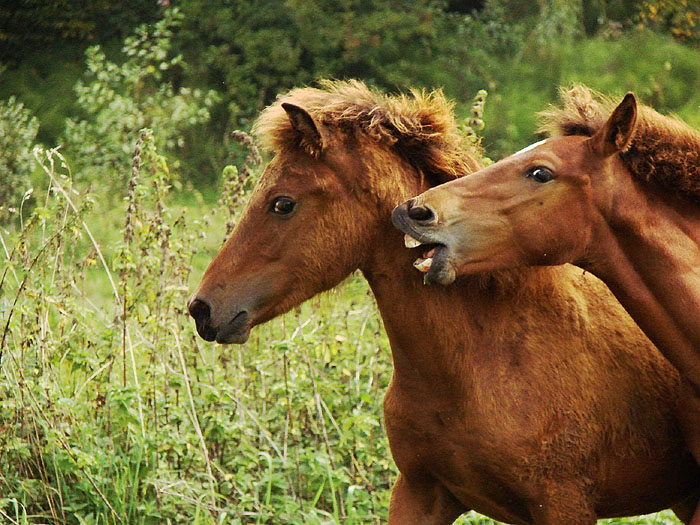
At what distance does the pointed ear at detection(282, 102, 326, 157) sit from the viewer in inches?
133

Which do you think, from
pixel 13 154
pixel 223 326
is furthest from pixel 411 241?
pixel 13 154

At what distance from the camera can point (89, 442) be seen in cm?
474

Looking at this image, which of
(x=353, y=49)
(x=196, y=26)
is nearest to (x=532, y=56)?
(x=353, y=49)

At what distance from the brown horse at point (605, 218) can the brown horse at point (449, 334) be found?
267 mm

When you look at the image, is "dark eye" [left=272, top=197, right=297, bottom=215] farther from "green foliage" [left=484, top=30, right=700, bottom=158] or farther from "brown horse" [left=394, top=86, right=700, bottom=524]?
"green foliage" [left=484, top=30, right=700, bottom=158]

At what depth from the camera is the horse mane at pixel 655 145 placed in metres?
3.31

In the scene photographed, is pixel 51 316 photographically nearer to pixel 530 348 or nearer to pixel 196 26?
pixel 530 348

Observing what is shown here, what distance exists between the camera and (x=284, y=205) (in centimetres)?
343

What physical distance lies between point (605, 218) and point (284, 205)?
1.07 metres

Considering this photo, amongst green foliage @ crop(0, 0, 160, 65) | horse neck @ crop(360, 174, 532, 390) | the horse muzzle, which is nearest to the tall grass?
horse neck @ crop(360, 174, 532, 390)

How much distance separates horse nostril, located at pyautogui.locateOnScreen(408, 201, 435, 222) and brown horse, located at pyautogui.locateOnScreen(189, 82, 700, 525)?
1.11 ft

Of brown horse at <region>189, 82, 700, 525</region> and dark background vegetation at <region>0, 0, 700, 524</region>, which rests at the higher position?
brown horse at <region>189, 82, 700, 525</region>

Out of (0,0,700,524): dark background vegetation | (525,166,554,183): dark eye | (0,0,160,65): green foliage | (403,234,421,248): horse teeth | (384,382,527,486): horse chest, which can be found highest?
(525,166,554,183): dark eye

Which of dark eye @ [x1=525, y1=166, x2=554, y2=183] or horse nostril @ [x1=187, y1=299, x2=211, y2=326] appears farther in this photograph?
horse nostril @ [x1=187, y1=299, x2=211, y2=326]
